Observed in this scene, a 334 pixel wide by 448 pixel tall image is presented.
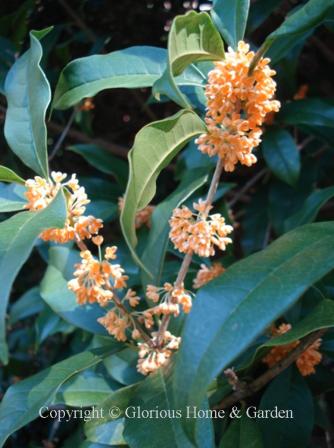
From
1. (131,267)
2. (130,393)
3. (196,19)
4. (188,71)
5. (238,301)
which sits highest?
(196,19)

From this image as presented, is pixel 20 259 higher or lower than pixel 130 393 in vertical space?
higher

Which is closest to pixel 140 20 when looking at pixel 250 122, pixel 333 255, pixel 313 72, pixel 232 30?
pixel 313 72

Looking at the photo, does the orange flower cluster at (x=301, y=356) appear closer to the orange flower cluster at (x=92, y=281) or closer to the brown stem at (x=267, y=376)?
the brown stem at (x=267, y=376)

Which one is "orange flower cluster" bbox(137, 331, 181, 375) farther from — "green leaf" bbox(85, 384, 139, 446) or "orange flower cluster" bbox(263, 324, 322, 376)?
"orange flower cluster" bbox(263, 324, 322, 376)

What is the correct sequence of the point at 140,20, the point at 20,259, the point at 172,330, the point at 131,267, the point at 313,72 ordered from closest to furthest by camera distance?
1. the point at 20,259
2. the point at 172,330
3. the point at 131,267
4. the point at 140,20
5. the point at 313,72

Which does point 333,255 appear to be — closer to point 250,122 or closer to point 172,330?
point 250,122

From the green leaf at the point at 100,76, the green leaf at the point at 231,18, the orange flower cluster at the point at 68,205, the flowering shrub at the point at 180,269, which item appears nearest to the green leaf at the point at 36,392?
the flowering shrub at the point at 180,269
